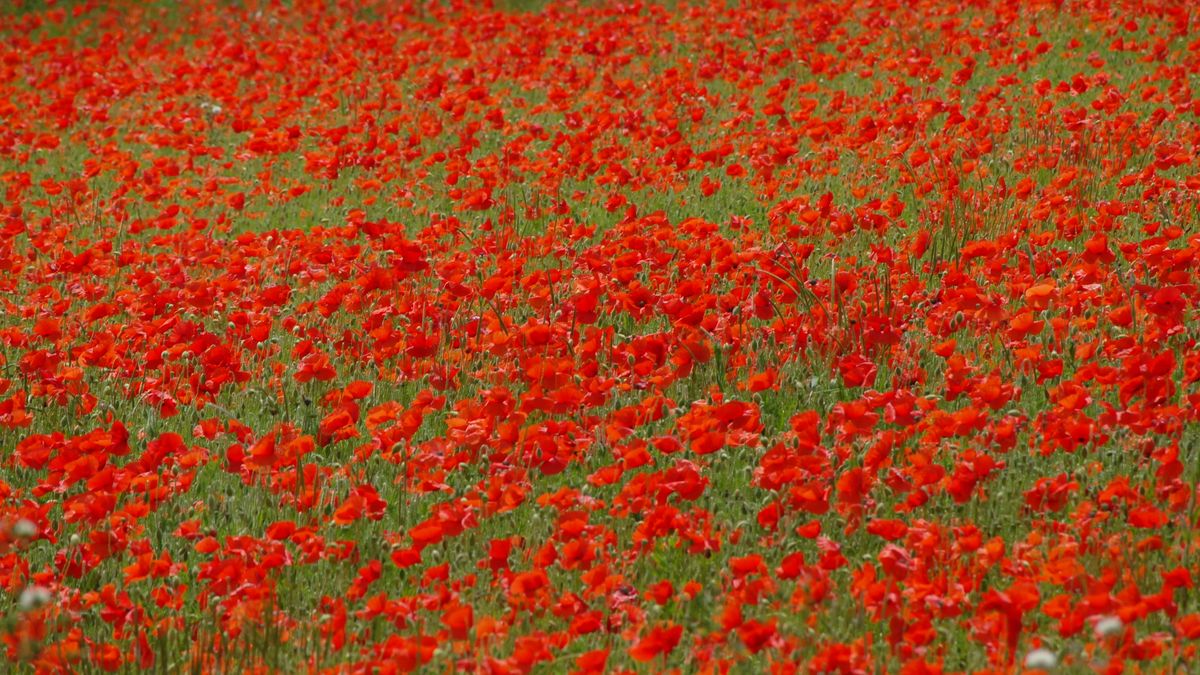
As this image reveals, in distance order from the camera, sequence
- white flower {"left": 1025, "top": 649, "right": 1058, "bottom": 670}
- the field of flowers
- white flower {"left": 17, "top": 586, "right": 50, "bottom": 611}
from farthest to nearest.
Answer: the field of flowers → white flower {"left": 17, "top": 586, "right": 50, "bottom": 611} → white flower {"left": 1025, "top": 649, "right": 1058, "bottom": 670}

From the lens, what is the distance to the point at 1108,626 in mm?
2684

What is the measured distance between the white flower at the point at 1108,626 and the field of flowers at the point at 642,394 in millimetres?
40

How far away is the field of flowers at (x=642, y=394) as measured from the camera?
3248mm

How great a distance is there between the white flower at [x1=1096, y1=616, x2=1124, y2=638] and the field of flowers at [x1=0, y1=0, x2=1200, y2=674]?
1.6 inches

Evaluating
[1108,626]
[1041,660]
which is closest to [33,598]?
[1041,660]

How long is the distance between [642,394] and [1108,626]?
2.02 metres

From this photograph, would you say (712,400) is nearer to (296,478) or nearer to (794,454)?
(794,454)

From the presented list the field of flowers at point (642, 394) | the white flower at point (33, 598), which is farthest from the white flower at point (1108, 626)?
the white flower at point (33, 598)

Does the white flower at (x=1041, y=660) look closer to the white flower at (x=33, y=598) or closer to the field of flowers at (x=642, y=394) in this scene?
the field of flowers at (x=642, y=394)

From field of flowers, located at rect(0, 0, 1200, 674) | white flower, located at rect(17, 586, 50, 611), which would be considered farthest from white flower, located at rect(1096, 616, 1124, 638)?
white flower, located at rect(17, 586, 50, 611)

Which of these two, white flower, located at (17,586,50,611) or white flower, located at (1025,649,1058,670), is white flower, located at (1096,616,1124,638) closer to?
white flower, located at (1025,649,1058,670)

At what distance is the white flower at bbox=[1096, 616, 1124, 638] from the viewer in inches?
105

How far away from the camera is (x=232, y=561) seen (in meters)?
3.43

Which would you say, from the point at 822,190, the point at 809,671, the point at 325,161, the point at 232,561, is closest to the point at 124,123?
the point at 325,161
